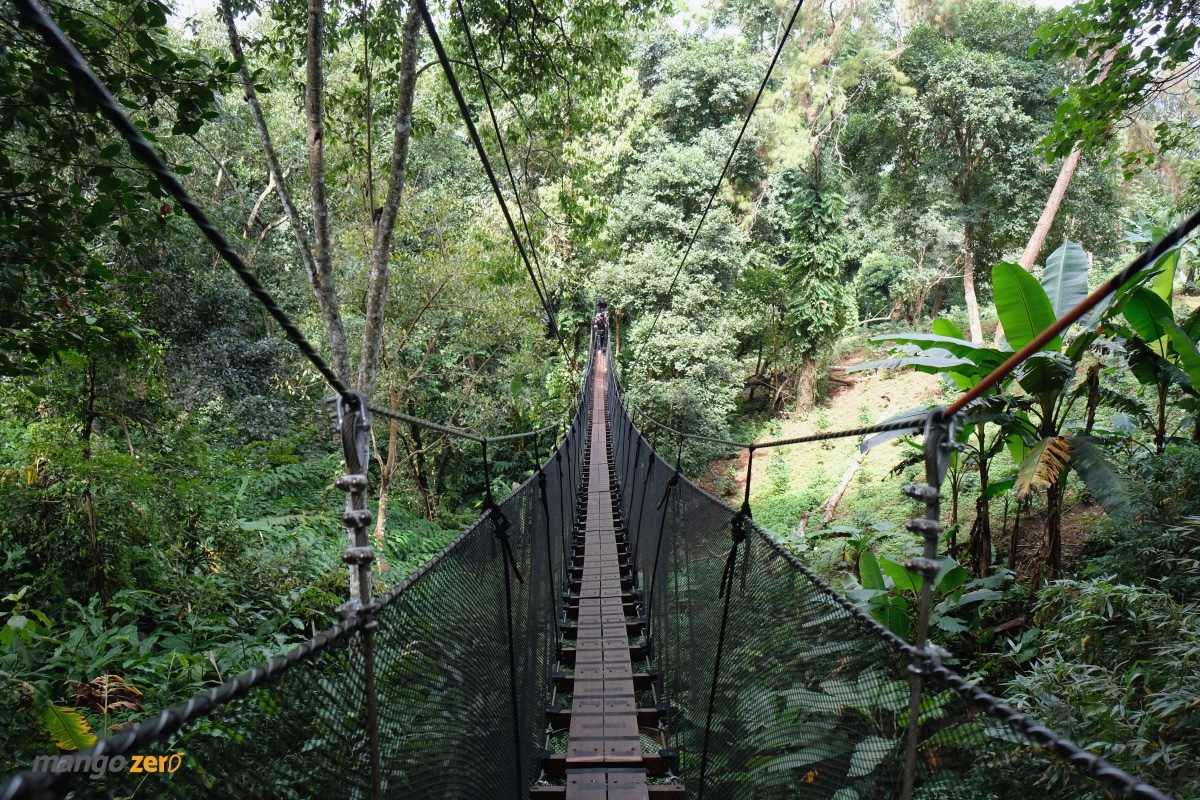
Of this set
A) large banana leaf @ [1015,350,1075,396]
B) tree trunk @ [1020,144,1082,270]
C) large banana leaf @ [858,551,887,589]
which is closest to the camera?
large banana leaf @ [1015,350,1075,396]

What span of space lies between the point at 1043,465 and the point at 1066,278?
95 cm

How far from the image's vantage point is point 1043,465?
2.23 metres

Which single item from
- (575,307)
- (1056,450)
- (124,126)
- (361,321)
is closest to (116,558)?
(124,126)

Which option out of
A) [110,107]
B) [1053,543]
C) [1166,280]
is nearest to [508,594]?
[110,107]

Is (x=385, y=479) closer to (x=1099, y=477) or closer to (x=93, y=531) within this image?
(x=93, y=531)

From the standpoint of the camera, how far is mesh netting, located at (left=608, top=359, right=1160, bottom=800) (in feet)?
2.37

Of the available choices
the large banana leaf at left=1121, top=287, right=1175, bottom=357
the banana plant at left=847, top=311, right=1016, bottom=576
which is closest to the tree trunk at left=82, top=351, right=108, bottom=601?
the banana plant at left=847, top=311, right=1016, bottom=576

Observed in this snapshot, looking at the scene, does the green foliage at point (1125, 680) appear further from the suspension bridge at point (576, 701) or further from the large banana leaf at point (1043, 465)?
the suspension bridge at point (576, 701)

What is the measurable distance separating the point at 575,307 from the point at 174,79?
1329cm

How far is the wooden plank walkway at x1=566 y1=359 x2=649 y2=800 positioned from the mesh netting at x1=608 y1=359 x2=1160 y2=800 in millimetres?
193

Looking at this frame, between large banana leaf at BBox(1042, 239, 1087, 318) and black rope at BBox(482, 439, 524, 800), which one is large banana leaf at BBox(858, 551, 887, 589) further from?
black rope at BBox(482, 439, 524, 800)

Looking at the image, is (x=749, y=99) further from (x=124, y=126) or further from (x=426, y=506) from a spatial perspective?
(x=124, y=126)

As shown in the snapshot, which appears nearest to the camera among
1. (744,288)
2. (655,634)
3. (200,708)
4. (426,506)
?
(200,708)

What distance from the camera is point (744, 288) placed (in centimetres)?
1078
